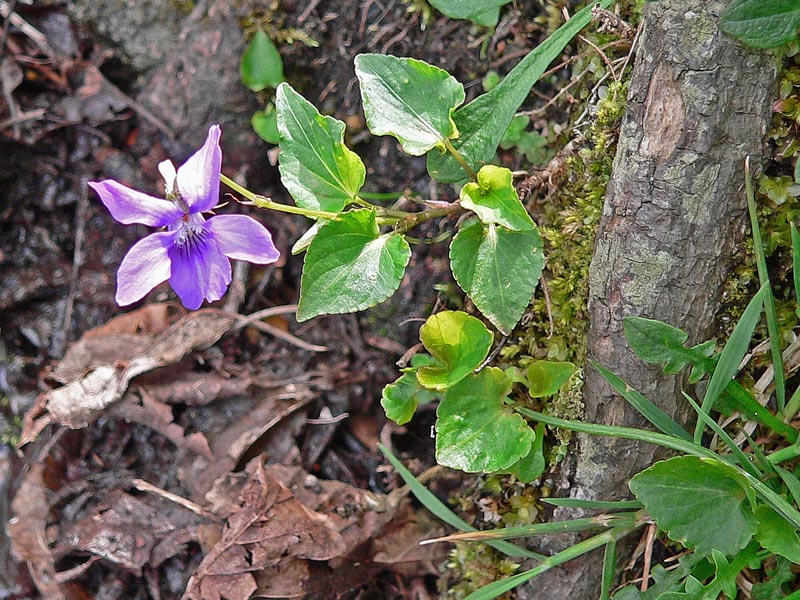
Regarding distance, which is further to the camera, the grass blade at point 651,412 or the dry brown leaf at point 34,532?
the dry brown leaf at point 34,532

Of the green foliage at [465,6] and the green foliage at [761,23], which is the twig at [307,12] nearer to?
the green foliage at [465,6]

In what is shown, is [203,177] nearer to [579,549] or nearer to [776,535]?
[579,549]

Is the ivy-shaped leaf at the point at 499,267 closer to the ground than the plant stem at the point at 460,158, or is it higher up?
closer to the ground

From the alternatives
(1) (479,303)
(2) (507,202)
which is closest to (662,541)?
(1) (479,303)

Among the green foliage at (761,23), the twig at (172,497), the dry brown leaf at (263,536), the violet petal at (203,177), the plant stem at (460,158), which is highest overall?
the green foliage at (761,23)

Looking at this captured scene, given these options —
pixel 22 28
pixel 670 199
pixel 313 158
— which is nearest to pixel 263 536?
pixel 313 158

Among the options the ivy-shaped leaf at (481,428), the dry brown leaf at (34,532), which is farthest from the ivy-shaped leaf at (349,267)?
the dry brown leaf at (34,532)

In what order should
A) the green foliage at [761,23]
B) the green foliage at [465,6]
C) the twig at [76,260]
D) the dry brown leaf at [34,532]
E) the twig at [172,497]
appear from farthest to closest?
the twig at [76,260], the dry brown leaf at [34,532], the twig at [172,497], the green foliage at [465,6], the green foliage at [761,23]
